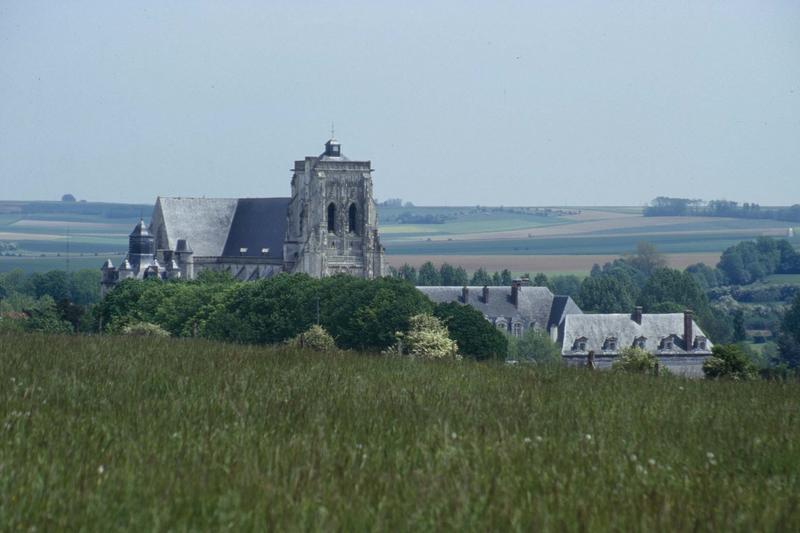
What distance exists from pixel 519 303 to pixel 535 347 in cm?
2317

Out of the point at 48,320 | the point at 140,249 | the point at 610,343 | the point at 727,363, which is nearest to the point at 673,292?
the point at 610,343

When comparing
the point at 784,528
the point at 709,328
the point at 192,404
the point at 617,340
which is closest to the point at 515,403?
the point at 192,404

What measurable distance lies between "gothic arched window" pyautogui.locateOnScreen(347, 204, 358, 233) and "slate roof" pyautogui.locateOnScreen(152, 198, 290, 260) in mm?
9387

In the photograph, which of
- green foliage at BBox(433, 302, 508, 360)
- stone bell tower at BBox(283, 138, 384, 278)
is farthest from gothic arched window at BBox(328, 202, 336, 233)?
green foliage at BBox(433, 302, 508, 360)

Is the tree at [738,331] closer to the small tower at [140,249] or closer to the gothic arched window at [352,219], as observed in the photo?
the gothic arched window at [352,219]

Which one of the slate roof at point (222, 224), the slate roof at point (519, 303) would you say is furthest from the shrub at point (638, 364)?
the slate roof at point (222, 224)

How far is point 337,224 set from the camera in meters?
163

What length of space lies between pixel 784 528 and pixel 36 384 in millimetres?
8029

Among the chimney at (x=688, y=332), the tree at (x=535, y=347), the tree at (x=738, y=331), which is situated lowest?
the tree at (x=738, y=331)

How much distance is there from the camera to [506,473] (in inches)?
501

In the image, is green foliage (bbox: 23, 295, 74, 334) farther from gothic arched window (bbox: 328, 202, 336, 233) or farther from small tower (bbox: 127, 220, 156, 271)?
gothic arched window (bbox: 328, 202, 336, 233)

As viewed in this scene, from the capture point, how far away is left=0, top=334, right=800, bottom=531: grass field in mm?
11289

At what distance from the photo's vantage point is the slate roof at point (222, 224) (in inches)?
6791

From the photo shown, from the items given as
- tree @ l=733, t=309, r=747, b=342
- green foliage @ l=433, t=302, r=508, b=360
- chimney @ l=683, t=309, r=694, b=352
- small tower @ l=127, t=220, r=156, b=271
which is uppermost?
small tower @ l=127, t=220, r=156, b=271
